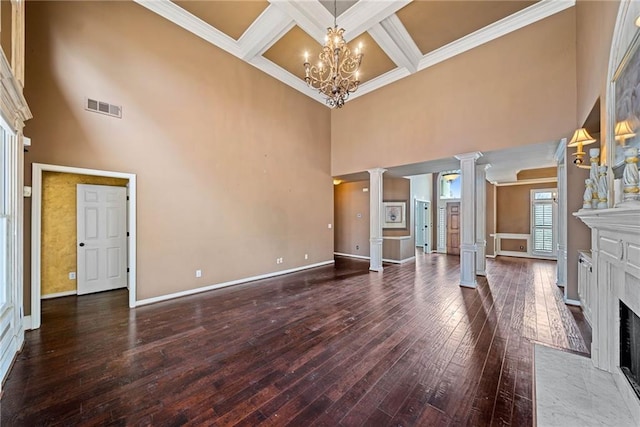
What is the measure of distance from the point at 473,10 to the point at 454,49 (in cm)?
81

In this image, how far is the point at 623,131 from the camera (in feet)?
6.23

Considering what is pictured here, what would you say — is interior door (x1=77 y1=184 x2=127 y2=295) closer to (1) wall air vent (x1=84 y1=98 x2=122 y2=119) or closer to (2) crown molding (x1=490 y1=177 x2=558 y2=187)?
(1) wall air vent (x1=84 y1=98 x2=122 y2=119)

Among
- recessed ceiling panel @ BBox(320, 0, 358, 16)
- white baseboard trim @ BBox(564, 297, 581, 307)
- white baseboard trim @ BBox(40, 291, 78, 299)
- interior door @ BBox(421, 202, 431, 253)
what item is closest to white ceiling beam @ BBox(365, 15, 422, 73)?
recessed ceiling panel @ BBox(320, 0, 358, 16)

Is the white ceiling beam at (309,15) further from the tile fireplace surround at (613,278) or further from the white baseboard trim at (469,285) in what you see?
the white baseboard trim at (469,285)

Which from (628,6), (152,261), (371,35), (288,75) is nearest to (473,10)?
(371,35)

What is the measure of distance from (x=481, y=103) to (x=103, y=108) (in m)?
6.31

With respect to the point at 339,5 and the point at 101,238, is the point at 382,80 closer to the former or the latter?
the point at 339,5

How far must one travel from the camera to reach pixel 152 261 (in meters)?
3.90

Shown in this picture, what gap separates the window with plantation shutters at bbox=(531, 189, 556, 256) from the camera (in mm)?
7699

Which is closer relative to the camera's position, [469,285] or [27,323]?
[27,323]

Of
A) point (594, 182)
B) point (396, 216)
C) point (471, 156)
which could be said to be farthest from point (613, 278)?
point (396, 216)

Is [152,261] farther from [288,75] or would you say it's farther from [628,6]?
[628,6]

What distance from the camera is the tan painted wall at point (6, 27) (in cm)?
216

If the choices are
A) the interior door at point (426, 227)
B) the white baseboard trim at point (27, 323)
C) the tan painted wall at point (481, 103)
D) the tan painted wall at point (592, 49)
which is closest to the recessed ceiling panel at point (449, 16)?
the tan painted wall at point (481, 103)
